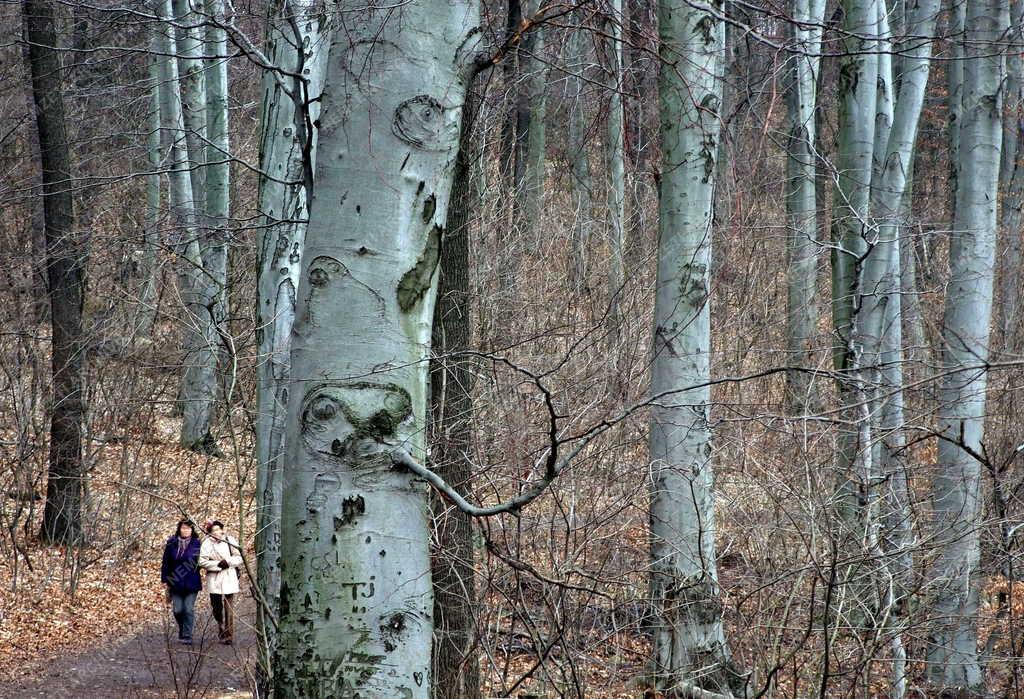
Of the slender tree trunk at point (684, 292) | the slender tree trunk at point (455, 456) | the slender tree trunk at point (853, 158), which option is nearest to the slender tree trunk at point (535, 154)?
the slender tree trunk at point (853, 158)

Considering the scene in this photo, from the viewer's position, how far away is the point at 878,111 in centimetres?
1005

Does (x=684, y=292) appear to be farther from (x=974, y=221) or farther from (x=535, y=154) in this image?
(x=535, y=154)

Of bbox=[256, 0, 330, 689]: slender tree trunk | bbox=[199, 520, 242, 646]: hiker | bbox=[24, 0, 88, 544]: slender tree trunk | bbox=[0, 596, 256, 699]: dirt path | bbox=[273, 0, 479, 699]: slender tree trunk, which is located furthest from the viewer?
bbox=[24, 0, 88, 544]: slender tree trunk

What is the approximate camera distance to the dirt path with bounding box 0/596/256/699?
9.26 meters

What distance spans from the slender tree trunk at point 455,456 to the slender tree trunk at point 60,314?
270 inches

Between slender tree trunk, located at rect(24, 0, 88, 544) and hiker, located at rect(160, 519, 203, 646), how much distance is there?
2479 mm

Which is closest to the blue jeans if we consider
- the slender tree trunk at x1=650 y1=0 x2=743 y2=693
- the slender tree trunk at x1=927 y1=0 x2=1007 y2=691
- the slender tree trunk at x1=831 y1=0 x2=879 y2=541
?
the slender tree trunk at x1=650 y1=0 x2=743 y2=693

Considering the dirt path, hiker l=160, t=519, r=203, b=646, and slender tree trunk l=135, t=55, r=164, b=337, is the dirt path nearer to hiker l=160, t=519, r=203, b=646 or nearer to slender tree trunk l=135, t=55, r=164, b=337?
hiker l=160, t=519, r=203, b=646

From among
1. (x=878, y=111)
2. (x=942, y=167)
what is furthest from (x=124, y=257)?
(x=942, y=167)

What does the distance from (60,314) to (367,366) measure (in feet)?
37.8

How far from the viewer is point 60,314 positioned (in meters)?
13.1

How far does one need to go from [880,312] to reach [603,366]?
8.53ft

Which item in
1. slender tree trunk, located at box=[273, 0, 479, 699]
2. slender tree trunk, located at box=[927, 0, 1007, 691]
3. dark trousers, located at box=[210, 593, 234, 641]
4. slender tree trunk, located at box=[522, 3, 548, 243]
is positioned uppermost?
slender tree trunk, located at box=[522, 3, 548, 243]

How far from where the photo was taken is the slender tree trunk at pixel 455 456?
20.0ft
